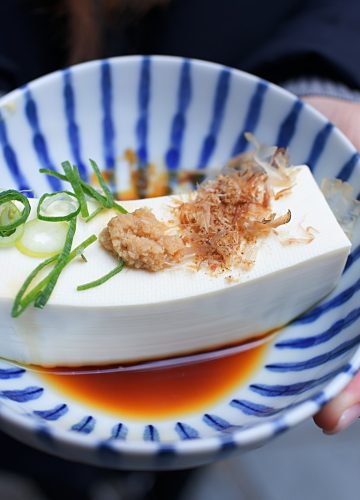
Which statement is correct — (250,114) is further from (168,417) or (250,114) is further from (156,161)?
(168,417)

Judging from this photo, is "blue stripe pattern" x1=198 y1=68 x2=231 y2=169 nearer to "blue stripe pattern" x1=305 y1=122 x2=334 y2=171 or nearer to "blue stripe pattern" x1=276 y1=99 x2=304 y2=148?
"blue stripe pattern" x1=276 y1=99 x2=304 y2=148

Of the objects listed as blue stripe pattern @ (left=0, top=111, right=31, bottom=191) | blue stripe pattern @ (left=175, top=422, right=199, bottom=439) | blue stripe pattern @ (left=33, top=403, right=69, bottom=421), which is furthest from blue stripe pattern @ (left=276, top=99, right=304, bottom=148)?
blue stripe pattern @ (left=33, top=403, right=69, bottom=421)

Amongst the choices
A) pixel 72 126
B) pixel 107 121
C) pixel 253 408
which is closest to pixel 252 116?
pixel 107 121

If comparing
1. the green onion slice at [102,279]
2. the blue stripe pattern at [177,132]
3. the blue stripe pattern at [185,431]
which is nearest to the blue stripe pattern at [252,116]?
the blue stripe pattern at [177,132]

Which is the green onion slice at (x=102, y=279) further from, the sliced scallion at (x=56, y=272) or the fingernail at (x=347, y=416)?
the fingernail at (x=347, y=416)

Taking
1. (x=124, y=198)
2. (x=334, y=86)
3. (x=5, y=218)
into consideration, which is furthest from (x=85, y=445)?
(x=334, y=86)

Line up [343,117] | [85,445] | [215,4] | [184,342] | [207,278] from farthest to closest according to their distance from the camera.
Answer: [215,4], [343,117], [184,342], [207,278], [85,445]
